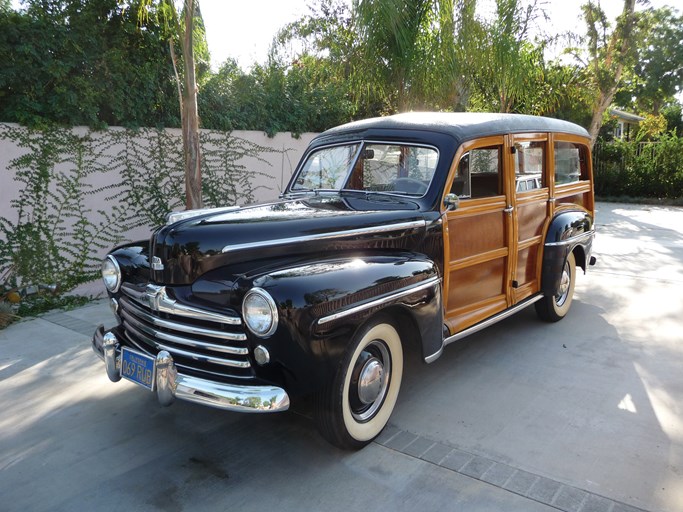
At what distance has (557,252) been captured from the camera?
16.0 ft

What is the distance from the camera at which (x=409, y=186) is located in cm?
386

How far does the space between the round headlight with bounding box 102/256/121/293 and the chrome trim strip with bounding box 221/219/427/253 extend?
2.99 feet

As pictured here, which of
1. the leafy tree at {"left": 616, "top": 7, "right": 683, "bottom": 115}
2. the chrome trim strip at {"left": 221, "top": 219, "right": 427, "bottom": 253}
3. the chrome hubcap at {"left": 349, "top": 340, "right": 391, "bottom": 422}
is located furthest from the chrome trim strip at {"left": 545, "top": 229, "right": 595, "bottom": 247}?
Result: the leafy tree at {"left": 616, "top": 7, "right": 683, "bottom": 115}

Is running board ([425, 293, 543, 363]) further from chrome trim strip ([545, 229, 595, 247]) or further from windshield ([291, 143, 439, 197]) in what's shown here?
windshield ([291, 143, 439, 197])

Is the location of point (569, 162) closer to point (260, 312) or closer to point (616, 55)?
point (260, 312)

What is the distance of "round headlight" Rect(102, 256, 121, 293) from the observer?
11.3 feet

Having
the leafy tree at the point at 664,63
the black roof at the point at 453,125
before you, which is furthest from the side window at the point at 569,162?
the leafy tree at the point at 664,63

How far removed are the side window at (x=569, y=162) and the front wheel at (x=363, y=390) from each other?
2.82 metres

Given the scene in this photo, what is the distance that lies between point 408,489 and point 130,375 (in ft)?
5.07

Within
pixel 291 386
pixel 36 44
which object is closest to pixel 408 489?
pixel 291 386

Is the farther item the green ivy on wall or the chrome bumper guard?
the green ivy on wall

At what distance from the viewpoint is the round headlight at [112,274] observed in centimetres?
343

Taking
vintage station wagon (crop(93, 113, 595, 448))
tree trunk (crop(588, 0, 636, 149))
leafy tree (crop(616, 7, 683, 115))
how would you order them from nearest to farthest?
vintage station wagon (crop(93, 113, 595, 448)) → tree trunk (crop(588, 0, 636, 149)) → leafy tree (crop(616, 7, 683, 115))

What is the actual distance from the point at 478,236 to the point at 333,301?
5.65 feet
